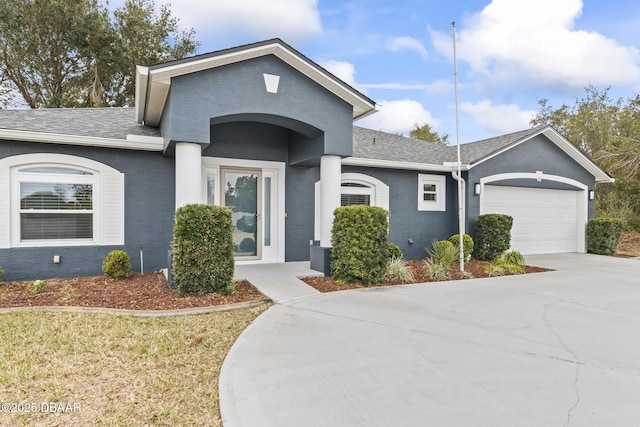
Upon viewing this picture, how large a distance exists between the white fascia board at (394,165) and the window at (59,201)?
5.46 m

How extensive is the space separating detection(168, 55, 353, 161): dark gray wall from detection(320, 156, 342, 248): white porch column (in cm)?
25

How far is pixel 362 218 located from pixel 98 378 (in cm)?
491

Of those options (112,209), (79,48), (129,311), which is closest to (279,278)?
(129,311)

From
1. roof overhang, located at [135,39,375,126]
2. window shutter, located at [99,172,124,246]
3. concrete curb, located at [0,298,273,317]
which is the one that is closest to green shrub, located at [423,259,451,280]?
roof overhang, located at [135,39,375,126]

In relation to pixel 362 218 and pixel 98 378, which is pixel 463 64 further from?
pixel 98 378

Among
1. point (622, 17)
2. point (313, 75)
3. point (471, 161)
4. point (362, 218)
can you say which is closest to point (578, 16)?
point (622, 17)

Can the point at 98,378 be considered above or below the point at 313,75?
below

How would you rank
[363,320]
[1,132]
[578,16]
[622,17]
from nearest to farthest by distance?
1. [363,320]
2. [1,132]
3. [622,17]
4. [578,16]

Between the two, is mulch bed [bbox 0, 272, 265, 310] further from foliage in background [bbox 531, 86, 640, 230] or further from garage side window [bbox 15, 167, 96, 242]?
foliage in background [bbox 531, 86, 640, 230]

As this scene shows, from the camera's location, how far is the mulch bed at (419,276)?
7.05m

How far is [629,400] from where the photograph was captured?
2939 millimetres

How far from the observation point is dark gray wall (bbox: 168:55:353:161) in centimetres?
672

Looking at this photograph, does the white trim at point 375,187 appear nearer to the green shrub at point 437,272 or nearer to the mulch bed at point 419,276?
the mulch bed at point 419,276

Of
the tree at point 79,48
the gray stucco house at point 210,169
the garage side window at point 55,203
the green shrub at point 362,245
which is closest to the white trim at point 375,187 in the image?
the gray stucco house at point 210,169
